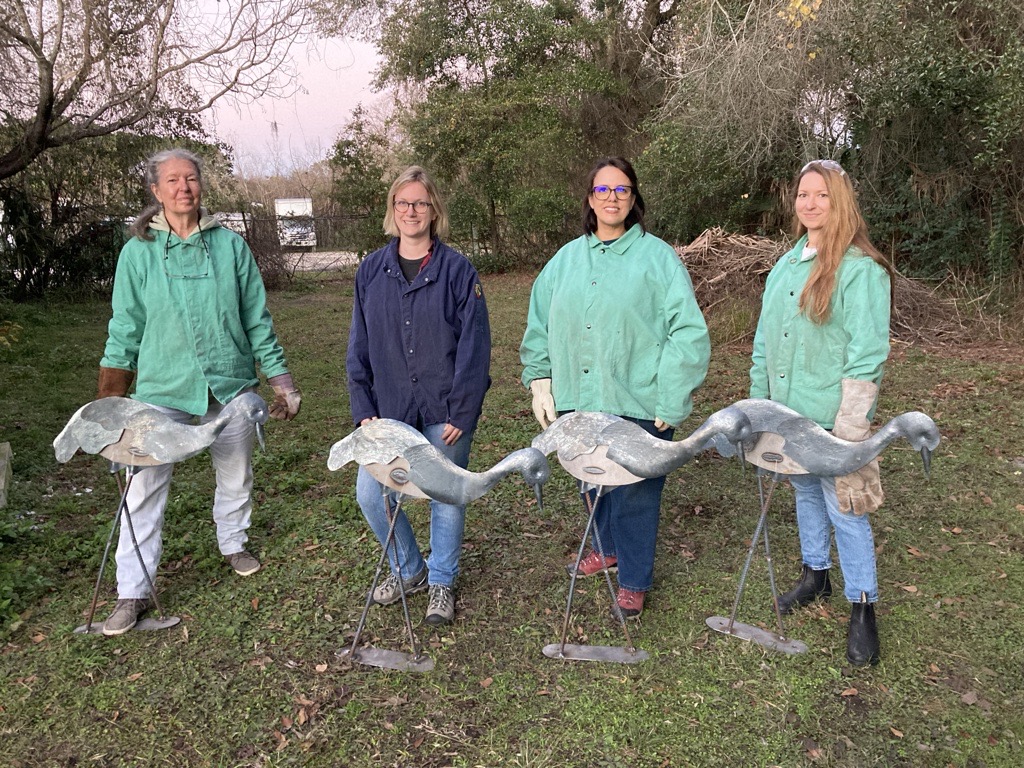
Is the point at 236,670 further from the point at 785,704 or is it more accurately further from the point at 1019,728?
the point at 1019,728

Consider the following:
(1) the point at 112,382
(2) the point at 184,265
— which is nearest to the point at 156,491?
(1) the point at 112,382

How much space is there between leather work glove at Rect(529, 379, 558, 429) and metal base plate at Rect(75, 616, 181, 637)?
189 centimetres

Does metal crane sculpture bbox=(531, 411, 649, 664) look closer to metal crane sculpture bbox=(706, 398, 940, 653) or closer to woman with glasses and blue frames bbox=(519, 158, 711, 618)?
A: woman with glasses and blue frames bbox=(519, 158, 711, 618)

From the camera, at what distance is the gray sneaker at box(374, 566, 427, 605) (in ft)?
11.3

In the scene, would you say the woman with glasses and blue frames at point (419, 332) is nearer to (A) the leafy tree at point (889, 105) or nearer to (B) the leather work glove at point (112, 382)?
(B) the leather work glove at point (112, 382)

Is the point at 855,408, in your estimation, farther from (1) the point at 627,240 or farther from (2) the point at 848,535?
(1) the point at 627,240

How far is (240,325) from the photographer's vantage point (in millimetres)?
3338

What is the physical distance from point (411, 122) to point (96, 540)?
49.6 ft

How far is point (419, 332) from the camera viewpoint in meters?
3.03

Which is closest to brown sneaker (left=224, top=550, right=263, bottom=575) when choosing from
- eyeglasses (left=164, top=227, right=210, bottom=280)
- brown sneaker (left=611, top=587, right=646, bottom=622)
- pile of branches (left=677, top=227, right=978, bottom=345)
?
eyeglasses (left=164, top=227, right=210, bottom=280)

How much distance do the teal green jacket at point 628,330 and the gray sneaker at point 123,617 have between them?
213 centimetres

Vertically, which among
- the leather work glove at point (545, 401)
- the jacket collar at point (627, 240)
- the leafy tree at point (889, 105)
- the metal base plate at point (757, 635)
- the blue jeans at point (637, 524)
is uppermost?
the leafy tree at point (889, 105)

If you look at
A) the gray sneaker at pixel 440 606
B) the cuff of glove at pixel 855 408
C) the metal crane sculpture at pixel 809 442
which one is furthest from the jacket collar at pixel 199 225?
the cuff of glove at pixel 855 408

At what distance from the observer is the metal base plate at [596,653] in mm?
3066
